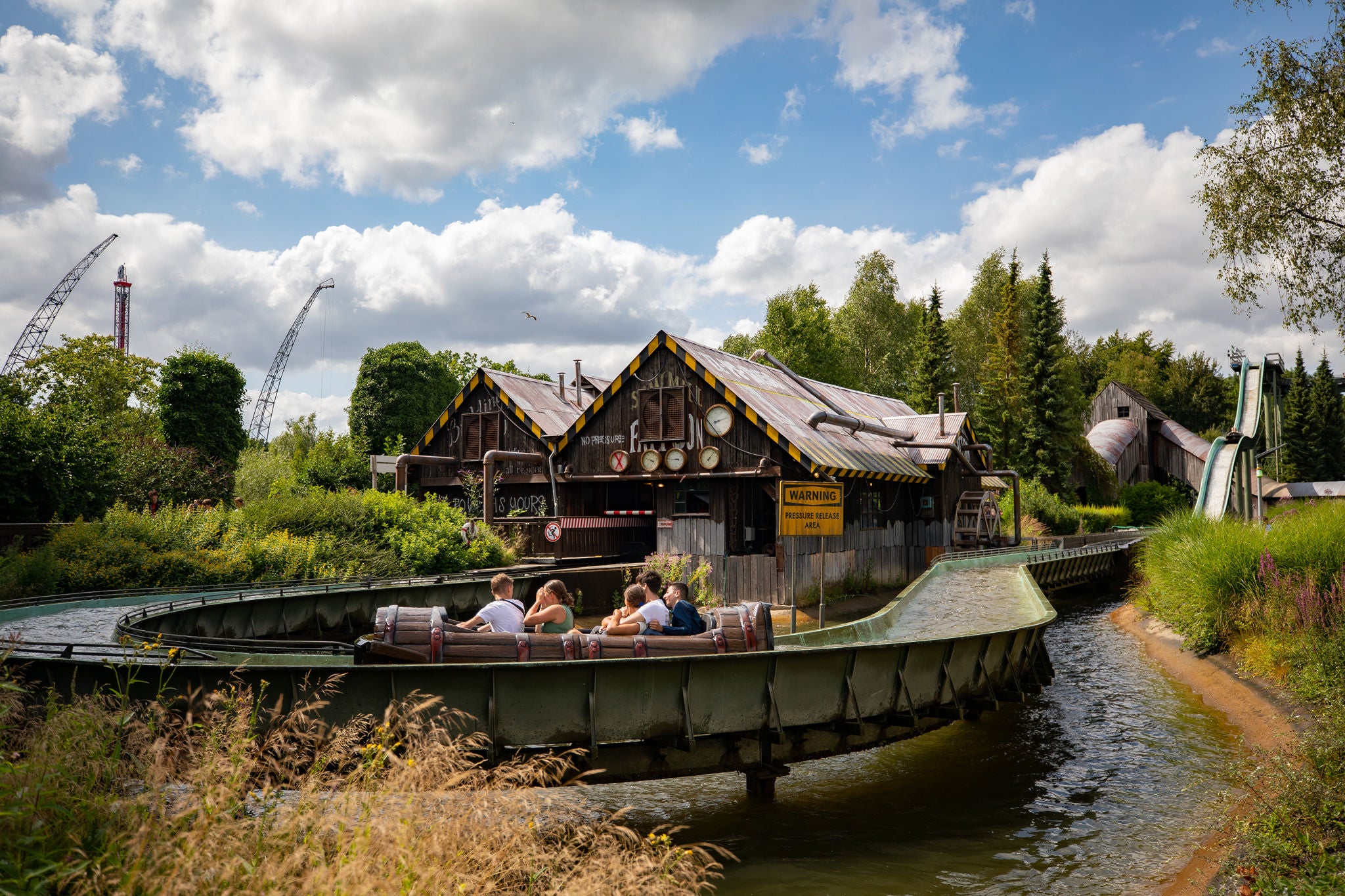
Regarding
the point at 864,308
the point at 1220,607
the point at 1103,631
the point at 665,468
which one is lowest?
the point at 1103,631

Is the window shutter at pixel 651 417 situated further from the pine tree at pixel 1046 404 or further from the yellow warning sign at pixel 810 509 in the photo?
the pine tree at pixel 1046 404

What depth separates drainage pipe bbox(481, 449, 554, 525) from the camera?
28844mm

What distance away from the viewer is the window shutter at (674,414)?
25.9 meters

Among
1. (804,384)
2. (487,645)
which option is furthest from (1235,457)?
(487,645)

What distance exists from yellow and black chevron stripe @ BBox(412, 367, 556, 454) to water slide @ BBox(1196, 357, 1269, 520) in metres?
23.6

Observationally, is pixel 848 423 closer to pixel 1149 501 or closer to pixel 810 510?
pixel 810 510

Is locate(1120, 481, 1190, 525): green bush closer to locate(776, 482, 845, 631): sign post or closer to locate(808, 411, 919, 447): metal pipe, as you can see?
locate(808, 411, 919, 447): metal pipe

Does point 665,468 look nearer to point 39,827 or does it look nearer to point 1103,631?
point 1103,631

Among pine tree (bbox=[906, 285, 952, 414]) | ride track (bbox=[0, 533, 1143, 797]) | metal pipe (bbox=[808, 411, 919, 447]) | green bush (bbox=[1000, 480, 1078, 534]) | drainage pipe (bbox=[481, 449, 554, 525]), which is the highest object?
pine tree (bbox=[906, 285, 952, 414])

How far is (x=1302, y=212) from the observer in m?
16.2

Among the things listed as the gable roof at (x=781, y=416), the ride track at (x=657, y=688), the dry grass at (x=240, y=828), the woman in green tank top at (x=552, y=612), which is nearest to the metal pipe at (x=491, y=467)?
the gable roof at (x=781, y=416)

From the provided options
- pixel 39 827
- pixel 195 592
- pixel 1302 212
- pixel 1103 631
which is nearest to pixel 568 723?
pixel 39 827

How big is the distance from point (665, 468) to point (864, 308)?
4114cm

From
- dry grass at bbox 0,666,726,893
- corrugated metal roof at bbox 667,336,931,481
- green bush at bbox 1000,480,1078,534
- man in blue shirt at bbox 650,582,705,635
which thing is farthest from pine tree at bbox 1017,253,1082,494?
dry grass at bbox 0,666,726,893
